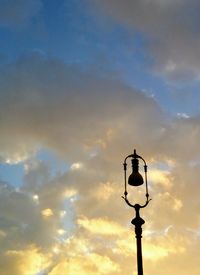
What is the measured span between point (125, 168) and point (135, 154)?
0.59 meters

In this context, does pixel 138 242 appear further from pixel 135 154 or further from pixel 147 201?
pixel 135 154

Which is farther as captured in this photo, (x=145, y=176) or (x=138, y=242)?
(x=145, y=176)

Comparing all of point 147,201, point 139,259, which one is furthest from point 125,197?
point 139,259

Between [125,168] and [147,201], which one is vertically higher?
[125,168]

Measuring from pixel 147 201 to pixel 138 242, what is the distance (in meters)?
1.30

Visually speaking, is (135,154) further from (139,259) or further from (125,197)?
(139,259)

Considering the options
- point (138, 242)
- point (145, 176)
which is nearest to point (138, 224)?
point (138, 242)

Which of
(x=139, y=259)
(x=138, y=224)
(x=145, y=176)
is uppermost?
(x=145, y=176)

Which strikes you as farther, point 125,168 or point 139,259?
point 125,168

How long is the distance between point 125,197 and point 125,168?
1169mm

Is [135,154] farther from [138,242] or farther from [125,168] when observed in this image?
[138,242]

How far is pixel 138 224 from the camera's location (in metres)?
17.5

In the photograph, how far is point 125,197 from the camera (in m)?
17.8

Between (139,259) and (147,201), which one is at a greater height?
(147,201)
